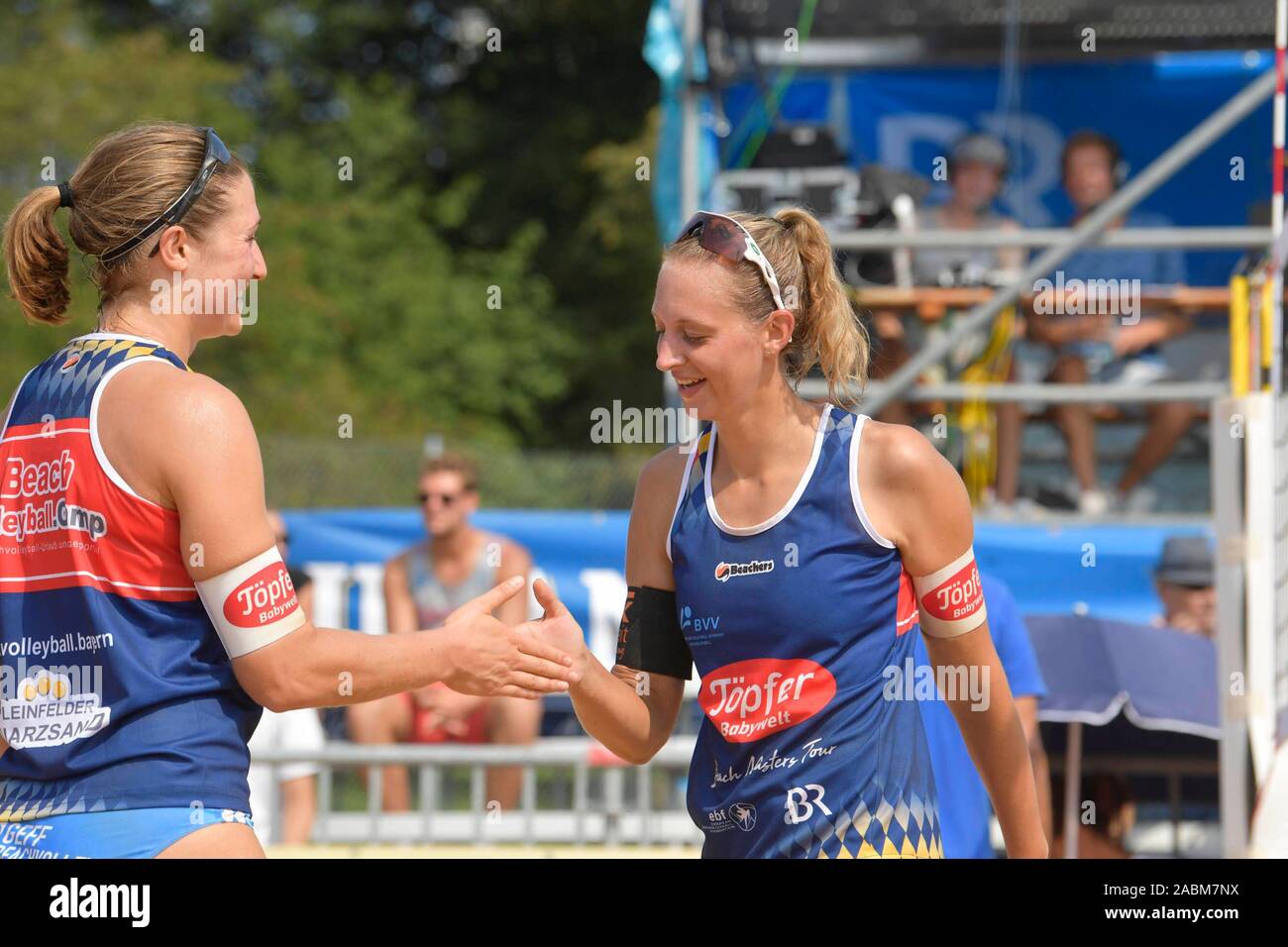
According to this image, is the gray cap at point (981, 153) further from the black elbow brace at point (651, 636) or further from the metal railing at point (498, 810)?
the black elbow brace at point (651, 636)

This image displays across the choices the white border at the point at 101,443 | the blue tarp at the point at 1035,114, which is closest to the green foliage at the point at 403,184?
the blue tarp at the point at 1035,114

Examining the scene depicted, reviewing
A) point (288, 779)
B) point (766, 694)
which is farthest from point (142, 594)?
point (288, 779)

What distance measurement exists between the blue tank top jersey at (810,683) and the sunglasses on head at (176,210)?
115 centimetres

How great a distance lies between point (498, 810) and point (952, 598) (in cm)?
442

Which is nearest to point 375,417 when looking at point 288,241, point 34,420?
point 288,241

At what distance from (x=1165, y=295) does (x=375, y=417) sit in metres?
14.6

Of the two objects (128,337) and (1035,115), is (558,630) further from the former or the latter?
(1035,115)

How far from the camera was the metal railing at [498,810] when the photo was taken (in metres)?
6.79

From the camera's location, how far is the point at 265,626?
273 cm

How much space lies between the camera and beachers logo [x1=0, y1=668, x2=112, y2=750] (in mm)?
2697

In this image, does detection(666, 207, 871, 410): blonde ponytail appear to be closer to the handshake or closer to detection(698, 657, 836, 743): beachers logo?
detection(698, 657, 836, 743): beachers logo

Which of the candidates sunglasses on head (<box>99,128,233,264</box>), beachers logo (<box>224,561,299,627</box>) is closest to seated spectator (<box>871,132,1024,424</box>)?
sunglasses on head (<box>99,128,233,264</box>)
